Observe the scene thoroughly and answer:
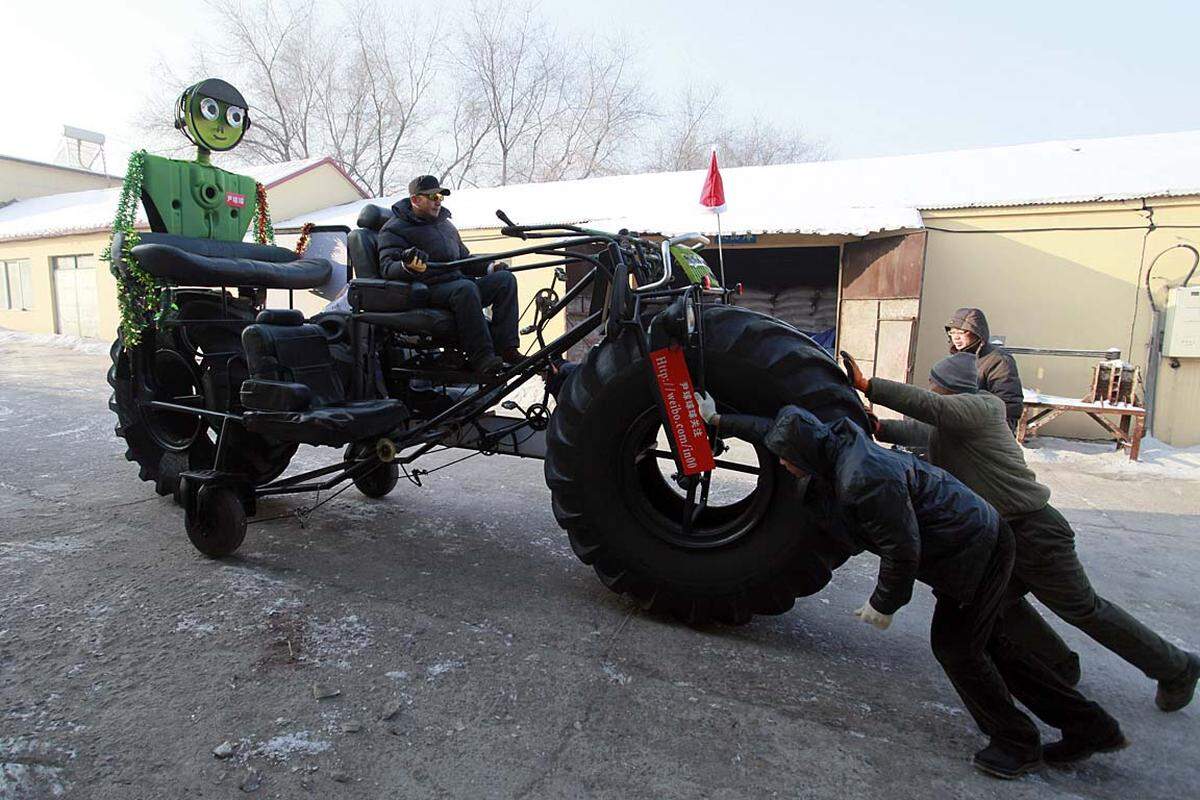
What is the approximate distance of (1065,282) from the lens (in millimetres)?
9461

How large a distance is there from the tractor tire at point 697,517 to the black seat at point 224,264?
8.36ft

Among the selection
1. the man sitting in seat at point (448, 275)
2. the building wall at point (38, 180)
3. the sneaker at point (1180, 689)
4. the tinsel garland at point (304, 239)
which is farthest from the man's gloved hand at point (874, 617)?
the building wall at point (38, 180)

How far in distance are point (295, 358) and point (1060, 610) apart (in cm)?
382

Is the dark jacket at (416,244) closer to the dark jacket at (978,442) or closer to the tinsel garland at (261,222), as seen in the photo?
the tinsel garland at (261,222)

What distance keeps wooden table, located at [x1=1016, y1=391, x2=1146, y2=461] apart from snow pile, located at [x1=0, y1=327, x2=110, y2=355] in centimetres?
1817

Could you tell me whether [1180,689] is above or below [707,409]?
below

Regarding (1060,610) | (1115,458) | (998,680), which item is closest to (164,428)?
(998,680)

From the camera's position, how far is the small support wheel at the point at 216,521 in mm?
3959

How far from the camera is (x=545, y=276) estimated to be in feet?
43.4

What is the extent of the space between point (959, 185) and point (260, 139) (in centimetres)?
2909

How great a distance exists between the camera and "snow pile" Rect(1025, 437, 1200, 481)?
757 cm

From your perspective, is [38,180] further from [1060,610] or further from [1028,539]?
[1060,610]

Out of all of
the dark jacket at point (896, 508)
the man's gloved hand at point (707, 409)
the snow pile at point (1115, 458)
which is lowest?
the snow pile at point (1115, 458)

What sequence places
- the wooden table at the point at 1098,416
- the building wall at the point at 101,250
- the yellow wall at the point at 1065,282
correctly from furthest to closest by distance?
the building wall at the point at 101,250 < the yellow wall at the point at 1065,282 < the wooden table at the point at 1098,416
